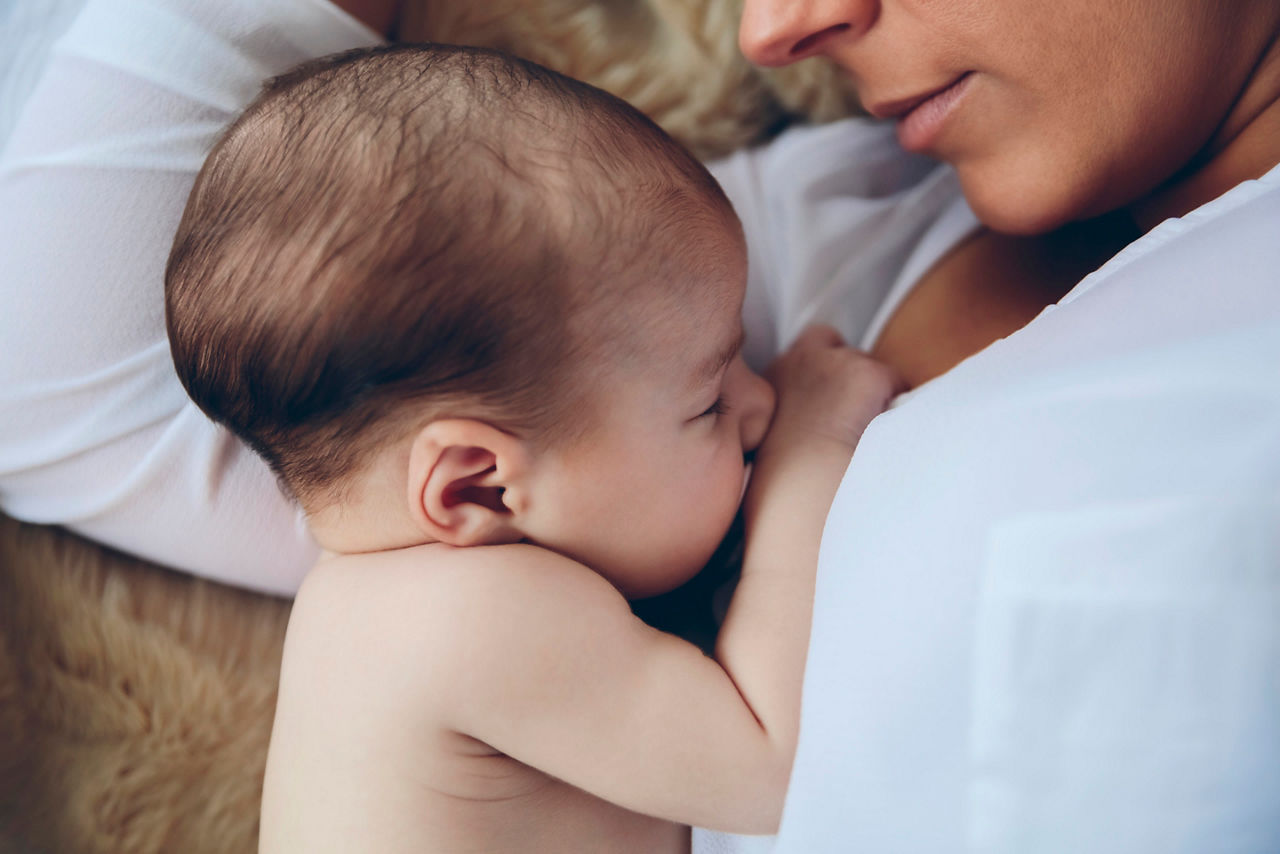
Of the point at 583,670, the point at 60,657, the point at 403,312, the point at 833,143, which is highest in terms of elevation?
the point at 403,312

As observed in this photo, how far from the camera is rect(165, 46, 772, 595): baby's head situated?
0.62 m

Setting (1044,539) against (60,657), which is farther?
(60,657)

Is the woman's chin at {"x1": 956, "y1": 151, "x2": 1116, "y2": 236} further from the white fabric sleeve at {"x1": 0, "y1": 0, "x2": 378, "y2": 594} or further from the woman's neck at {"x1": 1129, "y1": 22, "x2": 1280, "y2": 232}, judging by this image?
the white fabric sleeve at {"x1": 0, "y1": 0, "x2": 378, "y2": 594}

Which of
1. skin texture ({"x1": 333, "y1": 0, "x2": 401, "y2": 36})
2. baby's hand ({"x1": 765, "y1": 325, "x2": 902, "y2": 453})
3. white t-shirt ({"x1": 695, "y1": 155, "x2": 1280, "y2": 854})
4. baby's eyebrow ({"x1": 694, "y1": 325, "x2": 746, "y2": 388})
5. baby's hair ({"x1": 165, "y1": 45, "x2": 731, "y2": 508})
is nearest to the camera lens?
white t-shirt ({"x1": 695, "y1": 155, "x2": 1280, "y2": 854})

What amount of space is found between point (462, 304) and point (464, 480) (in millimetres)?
148

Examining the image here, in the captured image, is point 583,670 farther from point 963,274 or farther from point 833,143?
point 833,143

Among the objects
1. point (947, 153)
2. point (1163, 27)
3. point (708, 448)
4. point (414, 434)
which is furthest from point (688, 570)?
point (1163, 27)

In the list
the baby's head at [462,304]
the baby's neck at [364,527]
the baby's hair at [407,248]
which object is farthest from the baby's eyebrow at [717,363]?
the baby's neck at [364,527]

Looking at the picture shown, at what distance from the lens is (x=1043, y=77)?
0.73 m

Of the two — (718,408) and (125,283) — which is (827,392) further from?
(125,283)

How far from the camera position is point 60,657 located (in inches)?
36.3

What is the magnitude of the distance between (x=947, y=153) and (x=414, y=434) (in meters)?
0.59

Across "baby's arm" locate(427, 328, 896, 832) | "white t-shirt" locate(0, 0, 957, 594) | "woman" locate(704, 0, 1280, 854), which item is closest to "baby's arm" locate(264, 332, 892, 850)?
"baby's arm" locate(427, 328, 896, 832)

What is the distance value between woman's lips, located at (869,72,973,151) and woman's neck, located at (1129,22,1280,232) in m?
0.25
